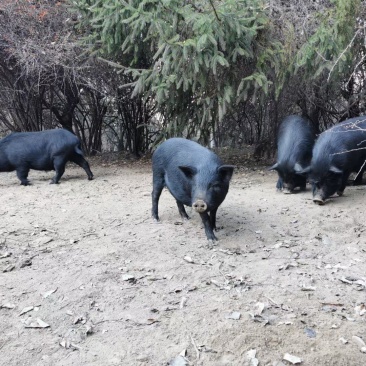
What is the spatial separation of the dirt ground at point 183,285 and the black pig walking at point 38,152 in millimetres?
2032

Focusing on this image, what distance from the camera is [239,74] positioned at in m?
8.35

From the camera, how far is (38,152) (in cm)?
901

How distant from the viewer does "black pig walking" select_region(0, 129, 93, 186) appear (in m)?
8.96

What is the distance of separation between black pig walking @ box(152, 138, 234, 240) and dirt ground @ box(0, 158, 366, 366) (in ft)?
1.25

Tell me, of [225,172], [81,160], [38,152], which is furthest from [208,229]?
[38,152]

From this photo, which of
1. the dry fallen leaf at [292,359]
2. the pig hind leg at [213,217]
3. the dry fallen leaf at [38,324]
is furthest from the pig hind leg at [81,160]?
the dry fallen leaf at [292,359]

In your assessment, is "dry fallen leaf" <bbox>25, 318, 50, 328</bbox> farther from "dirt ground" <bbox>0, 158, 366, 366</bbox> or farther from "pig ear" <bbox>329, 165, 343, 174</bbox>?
"pig ear" <bbox>329, 165, 343, 174</bbox>

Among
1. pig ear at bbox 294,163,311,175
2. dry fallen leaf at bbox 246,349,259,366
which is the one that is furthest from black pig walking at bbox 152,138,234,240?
pig ear at bbox 294,163,311,175

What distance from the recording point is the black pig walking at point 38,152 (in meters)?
8.96

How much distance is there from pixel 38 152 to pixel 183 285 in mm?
5387

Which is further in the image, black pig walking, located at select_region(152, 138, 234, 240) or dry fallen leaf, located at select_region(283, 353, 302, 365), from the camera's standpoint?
black pig walking, located at select_region(152, 138, 234, 240)

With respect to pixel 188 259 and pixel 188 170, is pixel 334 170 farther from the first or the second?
pixel 188 259

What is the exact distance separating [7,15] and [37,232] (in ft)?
17.2

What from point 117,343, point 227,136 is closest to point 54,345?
point 117,343
